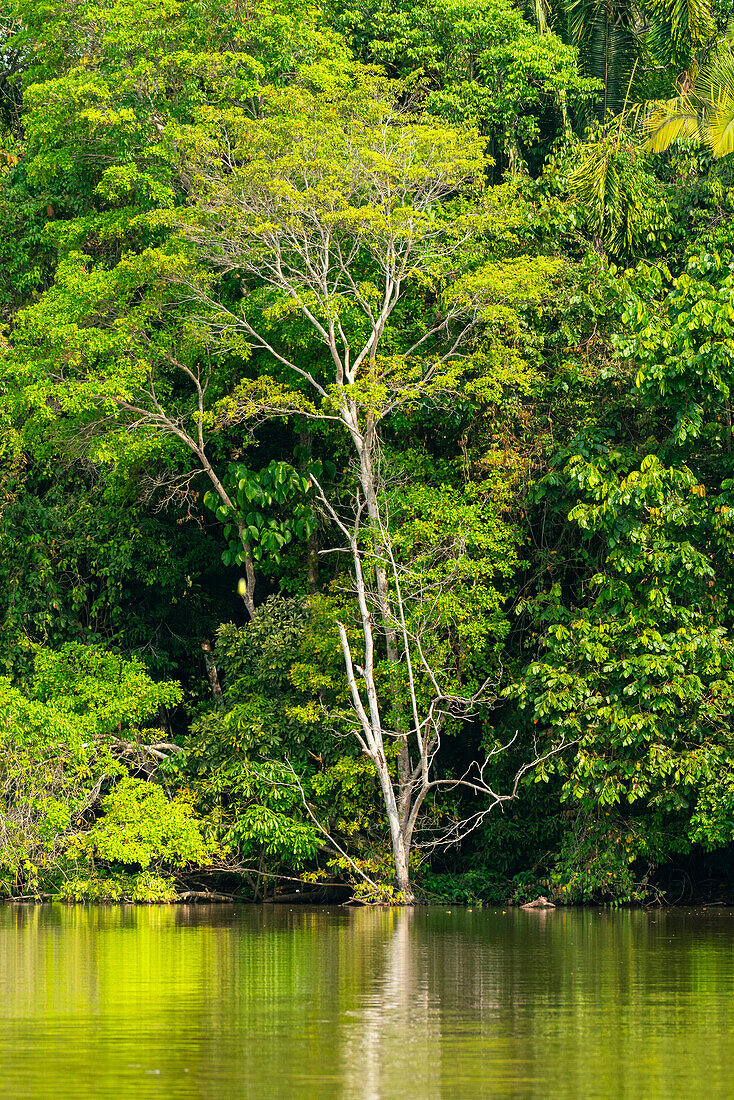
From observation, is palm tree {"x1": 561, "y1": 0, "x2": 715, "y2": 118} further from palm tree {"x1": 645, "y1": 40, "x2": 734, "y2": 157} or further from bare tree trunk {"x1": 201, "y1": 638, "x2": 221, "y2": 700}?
bare tree trunk {"x1": 201, "y1": 638, "x2": 221, "y2": 700}

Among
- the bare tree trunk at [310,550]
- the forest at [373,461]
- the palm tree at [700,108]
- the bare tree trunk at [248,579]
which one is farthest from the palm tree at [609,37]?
the bare tree trunk at [248,579]

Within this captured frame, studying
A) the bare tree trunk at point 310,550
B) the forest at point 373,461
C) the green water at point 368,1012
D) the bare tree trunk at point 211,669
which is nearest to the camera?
the green water at point 368,1012

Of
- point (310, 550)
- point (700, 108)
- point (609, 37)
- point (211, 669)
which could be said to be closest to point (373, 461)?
point (310, 550)

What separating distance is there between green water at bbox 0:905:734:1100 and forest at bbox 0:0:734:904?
4.75 metres

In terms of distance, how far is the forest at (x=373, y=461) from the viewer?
20891 millimetres

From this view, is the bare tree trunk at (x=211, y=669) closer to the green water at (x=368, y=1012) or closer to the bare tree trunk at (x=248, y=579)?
the bare tree trunk at (x=248, y=579)

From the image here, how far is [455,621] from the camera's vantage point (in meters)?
22.8

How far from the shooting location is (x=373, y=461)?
23438 millimetres

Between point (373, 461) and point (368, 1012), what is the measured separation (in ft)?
47.1

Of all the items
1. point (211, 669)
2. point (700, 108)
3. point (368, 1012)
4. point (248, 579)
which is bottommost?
point (368, 1012)

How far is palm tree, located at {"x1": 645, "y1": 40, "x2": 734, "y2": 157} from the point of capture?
2333 centimetres

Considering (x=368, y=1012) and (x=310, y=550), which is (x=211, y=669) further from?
(x=368, y=1012)

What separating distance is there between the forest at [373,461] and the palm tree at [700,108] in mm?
72

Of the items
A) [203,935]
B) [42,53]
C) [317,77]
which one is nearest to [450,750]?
[203,935]
